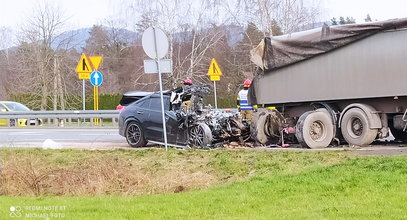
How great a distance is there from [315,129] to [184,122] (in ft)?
9.98

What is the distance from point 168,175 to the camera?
9.78 meters

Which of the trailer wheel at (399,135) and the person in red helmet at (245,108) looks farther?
the person in red helmet at (245,108)

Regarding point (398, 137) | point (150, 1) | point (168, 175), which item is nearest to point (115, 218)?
point (168, 175)

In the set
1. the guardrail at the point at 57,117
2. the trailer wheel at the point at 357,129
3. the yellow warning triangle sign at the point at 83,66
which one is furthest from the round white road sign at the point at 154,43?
the guardrail at the point at 57,117

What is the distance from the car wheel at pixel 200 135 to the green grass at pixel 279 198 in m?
3.75

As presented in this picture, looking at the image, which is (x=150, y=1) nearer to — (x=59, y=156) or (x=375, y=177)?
(x=59, y=156)

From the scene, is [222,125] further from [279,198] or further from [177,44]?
[177,44]

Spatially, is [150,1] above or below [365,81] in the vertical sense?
above

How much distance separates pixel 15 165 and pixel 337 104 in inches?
299

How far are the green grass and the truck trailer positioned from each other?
3280 mm

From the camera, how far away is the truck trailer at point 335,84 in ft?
43.3

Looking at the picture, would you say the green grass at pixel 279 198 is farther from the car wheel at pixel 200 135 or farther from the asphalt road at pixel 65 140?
the asphalt road at pixel 65 140

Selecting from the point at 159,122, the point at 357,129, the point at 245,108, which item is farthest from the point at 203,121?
the point at 357,129

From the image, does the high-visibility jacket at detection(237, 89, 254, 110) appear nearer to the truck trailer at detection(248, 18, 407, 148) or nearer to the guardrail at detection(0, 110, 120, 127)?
the truck trailer at detection(248, 18, 407, 148)
